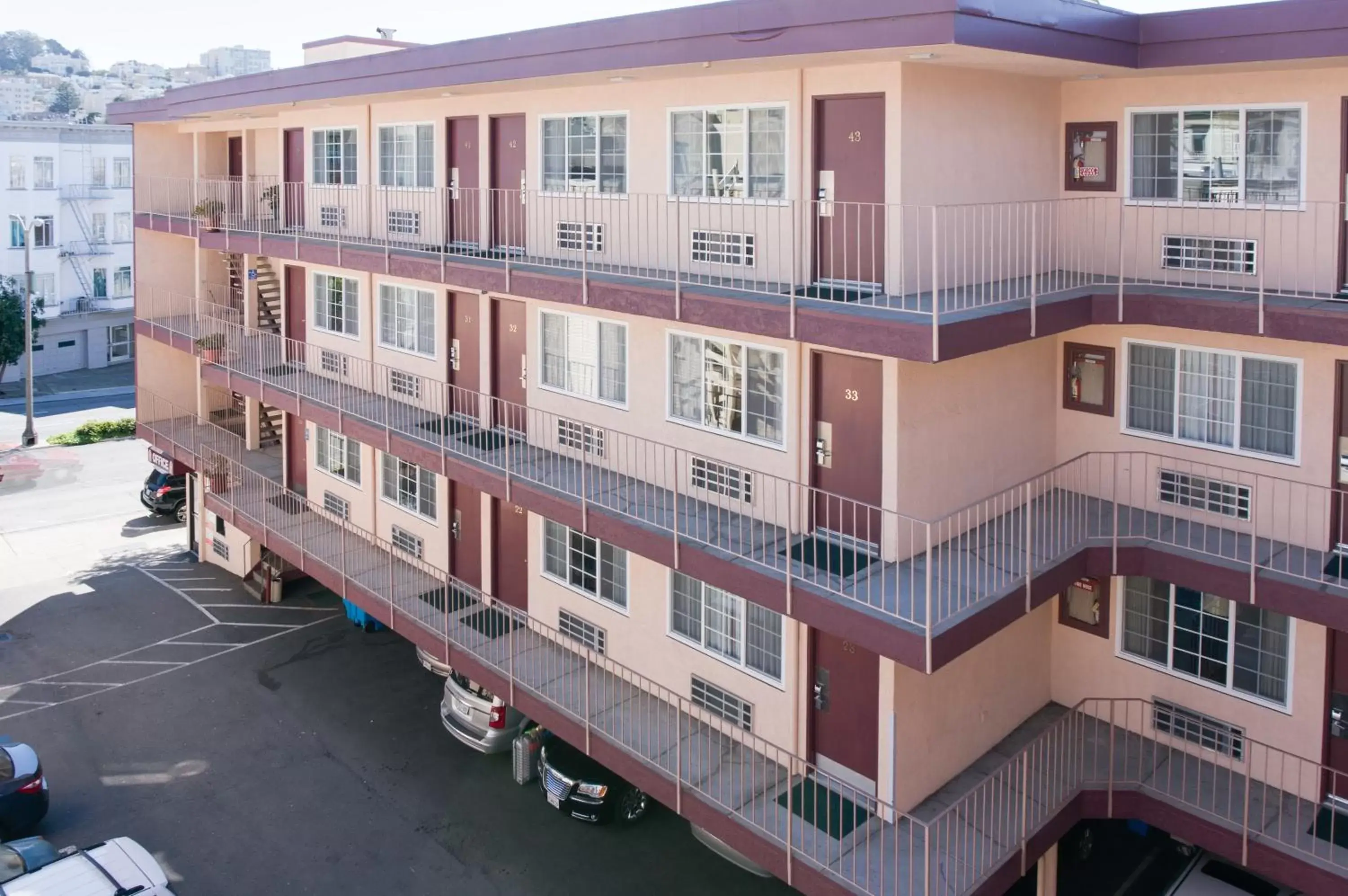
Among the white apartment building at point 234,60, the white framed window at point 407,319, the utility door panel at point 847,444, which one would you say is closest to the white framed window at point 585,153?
the white framed window at point 407,319

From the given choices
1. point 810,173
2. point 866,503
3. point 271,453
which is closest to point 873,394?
point 866,503

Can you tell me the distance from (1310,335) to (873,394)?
4548mm

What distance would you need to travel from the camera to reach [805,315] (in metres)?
12.8

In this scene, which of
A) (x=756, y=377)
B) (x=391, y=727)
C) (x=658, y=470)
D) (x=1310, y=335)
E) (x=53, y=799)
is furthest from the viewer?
(x=391, y=727)

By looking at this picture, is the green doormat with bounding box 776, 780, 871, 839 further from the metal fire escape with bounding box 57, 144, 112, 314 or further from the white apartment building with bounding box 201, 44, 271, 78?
the white apartment building with bounding box 201, 44, 271, 78

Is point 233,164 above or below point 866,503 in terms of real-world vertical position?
above

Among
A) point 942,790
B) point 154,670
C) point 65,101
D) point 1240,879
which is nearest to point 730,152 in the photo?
point 942,790

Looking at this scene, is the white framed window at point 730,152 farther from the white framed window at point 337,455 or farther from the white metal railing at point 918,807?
the white framed window at point 337,455

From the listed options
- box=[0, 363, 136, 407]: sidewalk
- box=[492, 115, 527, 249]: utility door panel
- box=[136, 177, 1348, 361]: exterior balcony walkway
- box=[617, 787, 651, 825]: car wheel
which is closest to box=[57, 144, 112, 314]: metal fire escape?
box=[0, 363, 136, 407]: sidewalk

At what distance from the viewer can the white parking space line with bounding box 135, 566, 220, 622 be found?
83.0ft

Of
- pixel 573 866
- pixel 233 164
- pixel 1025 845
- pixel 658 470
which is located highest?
pixel 233 164

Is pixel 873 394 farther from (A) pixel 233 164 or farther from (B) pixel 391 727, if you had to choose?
(A) pixel 233 164

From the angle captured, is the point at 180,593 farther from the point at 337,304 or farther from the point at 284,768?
the point at 284,768

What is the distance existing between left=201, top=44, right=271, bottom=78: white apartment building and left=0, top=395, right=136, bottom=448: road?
139 meters
